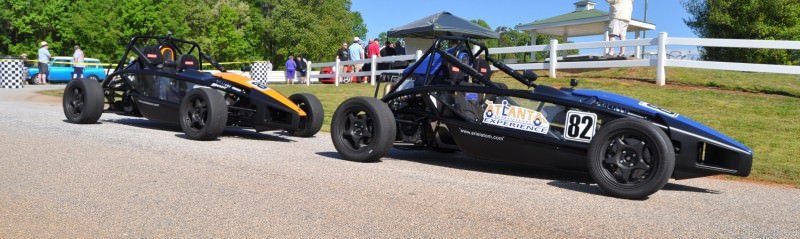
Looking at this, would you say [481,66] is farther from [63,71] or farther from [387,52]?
[63,71]

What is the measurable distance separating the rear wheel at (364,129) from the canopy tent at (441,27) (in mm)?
15270

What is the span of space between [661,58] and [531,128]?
9165 millimetres

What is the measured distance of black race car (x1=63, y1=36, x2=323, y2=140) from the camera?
8.77 m

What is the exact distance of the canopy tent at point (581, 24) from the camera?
24281 millimetres

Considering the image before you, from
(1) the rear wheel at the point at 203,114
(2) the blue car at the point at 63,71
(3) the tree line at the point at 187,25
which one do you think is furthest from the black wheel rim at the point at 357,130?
(3) the tree line at the point at 187,25

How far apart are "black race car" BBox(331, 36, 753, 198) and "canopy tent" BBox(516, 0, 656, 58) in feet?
55.9

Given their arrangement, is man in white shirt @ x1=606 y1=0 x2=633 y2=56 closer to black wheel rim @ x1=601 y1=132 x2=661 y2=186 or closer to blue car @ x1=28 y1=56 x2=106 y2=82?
black wheel rim @ x1=601 y1=132 x2=661 y2=186

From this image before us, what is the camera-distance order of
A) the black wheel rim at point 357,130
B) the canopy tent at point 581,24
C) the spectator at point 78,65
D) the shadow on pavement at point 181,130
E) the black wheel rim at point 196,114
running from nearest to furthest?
the black wheel rim at point 357,130
the black wheel rim at point 196,114
the shadow on pavement at point 181,130
the canopy tent at point 581,24
the spectator at point 78,65

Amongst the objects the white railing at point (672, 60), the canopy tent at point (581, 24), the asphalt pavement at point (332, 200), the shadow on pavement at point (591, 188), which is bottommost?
the asphalt pavement at point (332, 200)

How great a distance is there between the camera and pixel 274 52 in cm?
6481

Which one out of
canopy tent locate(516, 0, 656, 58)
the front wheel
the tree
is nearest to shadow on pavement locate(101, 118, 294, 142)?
the front wheel

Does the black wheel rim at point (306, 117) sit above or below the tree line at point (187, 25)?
below

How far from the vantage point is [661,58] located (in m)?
14.3

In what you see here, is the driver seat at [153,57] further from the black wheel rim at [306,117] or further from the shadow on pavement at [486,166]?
the shadow on pavement at [486,166]
